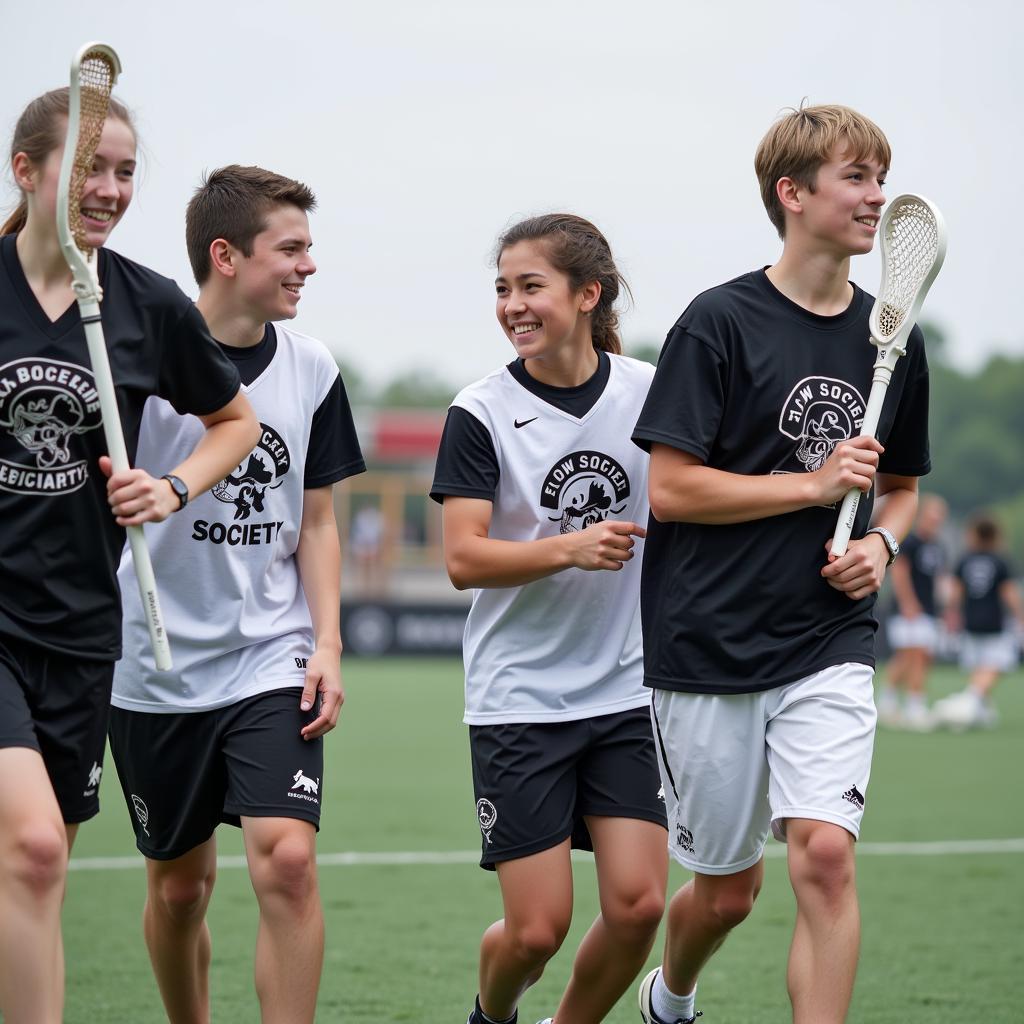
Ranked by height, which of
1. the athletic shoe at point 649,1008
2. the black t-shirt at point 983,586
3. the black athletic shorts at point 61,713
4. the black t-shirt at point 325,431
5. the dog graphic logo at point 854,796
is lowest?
the black t-shirt at point 983,586

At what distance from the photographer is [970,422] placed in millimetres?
92188

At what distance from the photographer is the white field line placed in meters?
8.36

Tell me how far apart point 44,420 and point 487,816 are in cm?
180

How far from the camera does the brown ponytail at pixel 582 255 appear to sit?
16.0 ft

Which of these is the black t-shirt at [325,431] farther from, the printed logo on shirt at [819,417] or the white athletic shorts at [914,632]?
the white athletic shorts at [914,632]

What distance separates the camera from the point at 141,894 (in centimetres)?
750

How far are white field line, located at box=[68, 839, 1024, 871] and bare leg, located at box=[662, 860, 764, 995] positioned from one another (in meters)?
3.54

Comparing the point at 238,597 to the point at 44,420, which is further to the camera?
the point at 238,597

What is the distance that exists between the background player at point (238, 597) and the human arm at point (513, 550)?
34 cm

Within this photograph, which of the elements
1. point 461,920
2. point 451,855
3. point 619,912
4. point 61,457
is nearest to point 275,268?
point 61,457

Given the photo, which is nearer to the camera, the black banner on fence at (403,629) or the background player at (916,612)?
the background player at (916,612)

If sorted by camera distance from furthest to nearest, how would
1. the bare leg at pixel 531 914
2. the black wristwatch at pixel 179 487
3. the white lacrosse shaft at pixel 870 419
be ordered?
1. the bare leg at pixel 531 914
2. the white lacrosse shaft at pixel 870 419
3. the black wristwatch at pixel 179 487

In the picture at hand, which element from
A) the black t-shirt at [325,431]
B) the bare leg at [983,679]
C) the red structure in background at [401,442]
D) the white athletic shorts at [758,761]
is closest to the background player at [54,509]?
the black t-shirt at [325,431]

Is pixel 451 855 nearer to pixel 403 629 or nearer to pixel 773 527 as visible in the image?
pixel 773 527
